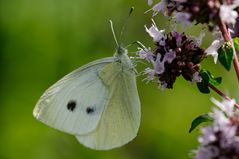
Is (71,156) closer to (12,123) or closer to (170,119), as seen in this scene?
(12,123)

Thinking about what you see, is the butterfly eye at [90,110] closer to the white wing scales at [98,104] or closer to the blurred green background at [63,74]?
the white wing scales at [98,104]

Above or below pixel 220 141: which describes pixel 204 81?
above

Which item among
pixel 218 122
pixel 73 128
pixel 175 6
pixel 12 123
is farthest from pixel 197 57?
pixel 12 123

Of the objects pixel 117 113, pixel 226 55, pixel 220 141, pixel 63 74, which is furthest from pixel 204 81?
pixel 63 74

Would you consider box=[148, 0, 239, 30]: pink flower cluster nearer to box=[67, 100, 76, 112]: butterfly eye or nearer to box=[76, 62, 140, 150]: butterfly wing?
box=[76, 62, 140, 150]: butterfly wing

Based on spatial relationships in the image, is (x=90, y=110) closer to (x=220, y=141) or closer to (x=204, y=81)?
(x=204, y=81)
